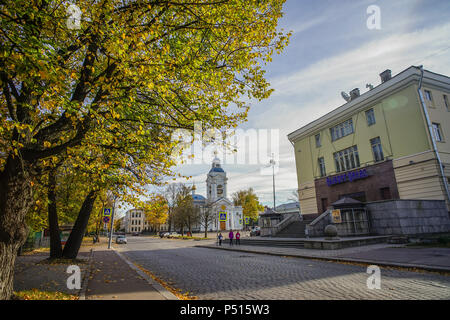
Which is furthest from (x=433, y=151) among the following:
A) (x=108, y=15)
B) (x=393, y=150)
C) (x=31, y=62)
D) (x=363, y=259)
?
(x=31, y=62)

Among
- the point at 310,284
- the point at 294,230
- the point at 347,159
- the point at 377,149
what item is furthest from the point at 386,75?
the point at 310,284

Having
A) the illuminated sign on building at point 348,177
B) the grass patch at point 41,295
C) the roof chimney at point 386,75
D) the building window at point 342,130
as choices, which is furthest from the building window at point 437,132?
the grass patch at point 41,295

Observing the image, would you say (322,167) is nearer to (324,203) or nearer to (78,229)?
(324,203)

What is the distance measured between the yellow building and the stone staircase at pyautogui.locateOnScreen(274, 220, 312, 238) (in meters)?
3.83

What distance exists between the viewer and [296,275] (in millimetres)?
8414

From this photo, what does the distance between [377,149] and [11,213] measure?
26510 mm

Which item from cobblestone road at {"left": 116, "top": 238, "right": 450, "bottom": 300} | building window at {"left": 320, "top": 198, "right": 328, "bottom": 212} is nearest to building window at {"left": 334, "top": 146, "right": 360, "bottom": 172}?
building window at {"left": 320, "top": 198, "right": 328, "bottom": 212}

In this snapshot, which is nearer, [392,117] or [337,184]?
[392,117]

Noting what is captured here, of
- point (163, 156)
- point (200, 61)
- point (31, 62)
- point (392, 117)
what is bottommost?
point (163, 156)

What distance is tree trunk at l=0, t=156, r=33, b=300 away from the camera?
4.98m

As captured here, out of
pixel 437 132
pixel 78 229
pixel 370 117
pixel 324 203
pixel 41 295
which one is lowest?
pixel 41 295

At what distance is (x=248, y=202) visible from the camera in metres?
85.4
